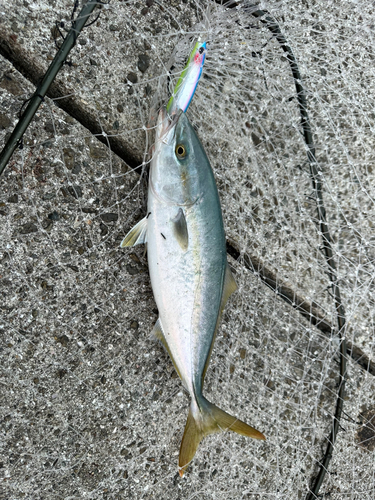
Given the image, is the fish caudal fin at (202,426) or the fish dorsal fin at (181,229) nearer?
the fish dorsal fin at (181,229)

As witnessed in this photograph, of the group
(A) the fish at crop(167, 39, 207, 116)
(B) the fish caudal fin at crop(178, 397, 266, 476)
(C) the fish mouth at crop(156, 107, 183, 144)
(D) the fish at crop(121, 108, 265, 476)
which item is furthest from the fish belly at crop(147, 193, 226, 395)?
(A) the fish at crop(167, 39, 207, 116)

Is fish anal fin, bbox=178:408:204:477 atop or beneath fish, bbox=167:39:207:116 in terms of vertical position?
beneath

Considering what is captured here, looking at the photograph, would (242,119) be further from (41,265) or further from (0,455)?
(0,455)

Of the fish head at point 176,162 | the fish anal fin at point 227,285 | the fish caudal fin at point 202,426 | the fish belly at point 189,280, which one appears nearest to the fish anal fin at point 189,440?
the fish caudal fin at point 202,426

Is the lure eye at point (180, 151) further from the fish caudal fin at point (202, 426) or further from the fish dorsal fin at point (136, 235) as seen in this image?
the fish caudal fin at point (202, 426)

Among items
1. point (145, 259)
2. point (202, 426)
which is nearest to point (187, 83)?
point (145, 259)

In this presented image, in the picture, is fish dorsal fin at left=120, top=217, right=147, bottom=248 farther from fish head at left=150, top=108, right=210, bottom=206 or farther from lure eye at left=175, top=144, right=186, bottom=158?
lure eye at left=175, top=144, right=186, bottom=158
